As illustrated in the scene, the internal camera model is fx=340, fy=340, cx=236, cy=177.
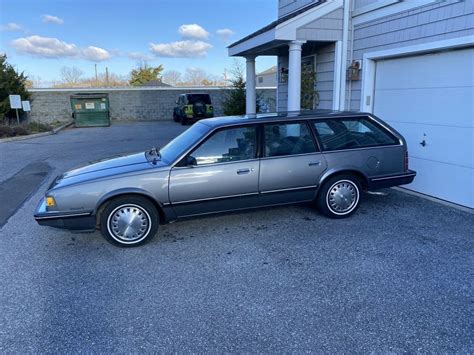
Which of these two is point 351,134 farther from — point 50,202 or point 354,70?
point 50,202

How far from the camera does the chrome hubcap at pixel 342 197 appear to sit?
441 cm

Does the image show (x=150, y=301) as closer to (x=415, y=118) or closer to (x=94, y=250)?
(x=94, y=250)

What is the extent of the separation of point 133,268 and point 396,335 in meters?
2.38

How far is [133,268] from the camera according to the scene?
3389 mm

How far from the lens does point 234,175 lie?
3.97 meters

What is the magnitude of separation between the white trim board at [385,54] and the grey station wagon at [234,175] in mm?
1559

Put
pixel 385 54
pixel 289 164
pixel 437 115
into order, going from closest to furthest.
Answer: pixel 289 164 < pixel 437 115 < pixel 385 54

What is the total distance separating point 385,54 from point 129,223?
511 cm

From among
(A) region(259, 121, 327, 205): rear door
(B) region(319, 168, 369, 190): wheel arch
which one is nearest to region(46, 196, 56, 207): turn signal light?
(A) region(259, 121, 327, 205): rear door

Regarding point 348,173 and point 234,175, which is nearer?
point 234,175

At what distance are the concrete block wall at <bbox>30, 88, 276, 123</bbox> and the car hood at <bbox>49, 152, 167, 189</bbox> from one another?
1873cm

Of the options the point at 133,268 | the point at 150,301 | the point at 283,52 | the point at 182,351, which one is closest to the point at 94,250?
the point at 133,268

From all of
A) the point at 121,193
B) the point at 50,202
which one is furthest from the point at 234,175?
the point at 50,202

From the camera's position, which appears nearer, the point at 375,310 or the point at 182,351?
the point at 182,351
